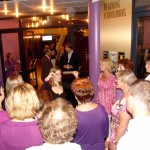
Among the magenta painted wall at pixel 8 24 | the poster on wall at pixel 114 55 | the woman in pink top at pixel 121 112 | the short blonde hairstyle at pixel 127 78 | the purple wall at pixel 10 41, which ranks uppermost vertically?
the magenta painted wall at pixel 8 24

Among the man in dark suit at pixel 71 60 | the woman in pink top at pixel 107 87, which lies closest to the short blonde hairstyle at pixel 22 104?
the woman in pink top at pixel 107 87

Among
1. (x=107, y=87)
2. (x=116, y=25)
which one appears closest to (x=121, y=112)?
(x=107, y=87)

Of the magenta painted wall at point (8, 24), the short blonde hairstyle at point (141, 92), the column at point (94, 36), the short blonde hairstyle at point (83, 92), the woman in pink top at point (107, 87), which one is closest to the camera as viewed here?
the short blonde hairstyle at point (141, 92)

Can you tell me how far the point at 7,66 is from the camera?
775cm

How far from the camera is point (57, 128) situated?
4.65 feet

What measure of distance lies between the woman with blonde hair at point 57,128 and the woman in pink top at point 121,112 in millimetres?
942

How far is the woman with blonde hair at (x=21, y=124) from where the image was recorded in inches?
66.5

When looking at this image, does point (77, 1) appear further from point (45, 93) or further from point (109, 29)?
point (45, 93)

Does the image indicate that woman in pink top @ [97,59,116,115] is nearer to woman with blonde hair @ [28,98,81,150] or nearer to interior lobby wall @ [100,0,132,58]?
interior lobby wall @ [100,0,132,58]

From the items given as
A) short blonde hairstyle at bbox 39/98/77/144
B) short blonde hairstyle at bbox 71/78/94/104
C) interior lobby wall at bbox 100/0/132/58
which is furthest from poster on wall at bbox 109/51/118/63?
short blonde hairstyle at bbox 39/98/77/144

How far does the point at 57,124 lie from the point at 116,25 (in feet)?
11.7

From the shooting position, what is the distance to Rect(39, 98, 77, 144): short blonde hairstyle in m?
1.41

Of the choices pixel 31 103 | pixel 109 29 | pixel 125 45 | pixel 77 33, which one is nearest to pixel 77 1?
pixel 109 29

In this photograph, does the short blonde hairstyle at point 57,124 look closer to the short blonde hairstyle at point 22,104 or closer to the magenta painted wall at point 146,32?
the short blonde hairstyle at point 22,104
